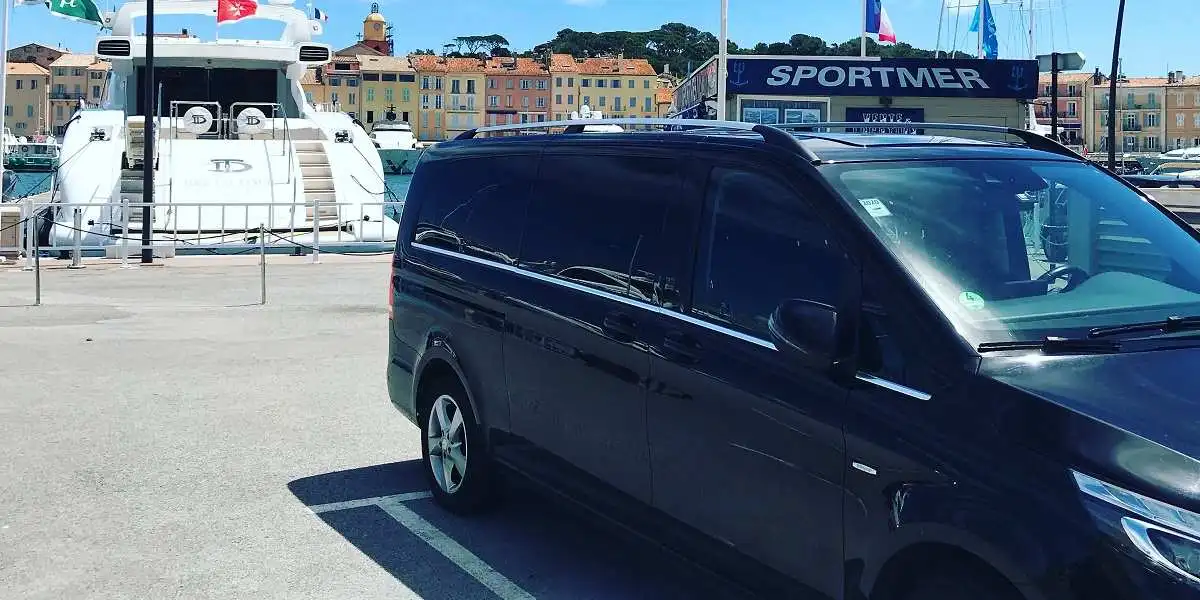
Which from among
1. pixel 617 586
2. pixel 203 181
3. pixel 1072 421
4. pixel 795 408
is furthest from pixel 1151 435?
pixel 203 181

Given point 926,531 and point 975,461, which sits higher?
point 975,461

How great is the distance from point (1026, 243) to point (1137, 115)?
162 meters

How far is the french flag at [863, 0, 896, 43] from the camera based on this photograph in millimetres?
30906

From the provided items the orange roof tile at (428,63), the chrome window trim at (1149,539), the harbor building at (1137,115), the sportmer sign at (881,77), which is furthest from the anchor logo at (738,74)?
the harbor building at (1137,115)

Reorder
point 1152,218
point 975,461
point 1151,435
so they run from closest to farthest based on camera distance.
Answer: point 1151,435, point 975,461, point 1152,218

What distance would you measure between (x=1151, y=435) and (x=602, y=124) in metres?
3.19

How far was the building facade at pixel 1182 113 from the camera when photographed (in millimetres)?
145375

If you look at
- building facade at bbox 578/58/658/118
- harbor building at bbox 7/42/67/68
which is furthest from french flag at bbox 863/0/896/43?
harbor building at bbox 7/42/67/68

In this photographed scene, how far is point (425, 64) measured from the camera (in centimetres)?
14838

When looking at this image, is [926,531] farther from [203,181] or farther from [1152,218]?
[203,181]

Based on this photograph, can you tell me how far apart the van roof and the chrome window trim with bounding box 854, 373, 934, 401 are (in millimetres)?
813

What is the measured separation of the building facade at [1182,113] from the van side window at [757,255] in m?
158

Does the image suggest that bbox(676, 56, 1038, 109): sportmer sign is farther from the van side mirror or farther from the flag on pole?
the van side mirror

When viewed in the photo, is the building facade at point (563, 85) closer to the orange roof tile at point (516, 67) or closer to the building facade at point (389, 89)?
the orange roof tile at point (516, 67)
